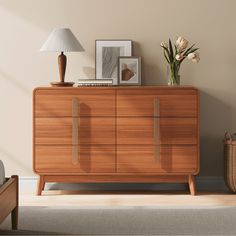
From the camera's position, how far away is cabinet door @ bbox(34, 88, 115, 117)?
544 centimetres

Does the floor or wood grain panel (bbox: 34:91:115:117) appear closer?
the floor

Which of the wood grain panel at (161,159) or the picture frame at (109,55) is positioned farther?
the picture frame at (109,55)

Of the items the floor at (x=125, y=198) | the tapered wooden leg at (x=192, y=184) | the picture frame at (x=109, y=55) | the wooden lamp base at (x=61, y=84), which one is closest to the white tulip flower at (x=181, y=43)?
the picture frame at (x=109, y=55)

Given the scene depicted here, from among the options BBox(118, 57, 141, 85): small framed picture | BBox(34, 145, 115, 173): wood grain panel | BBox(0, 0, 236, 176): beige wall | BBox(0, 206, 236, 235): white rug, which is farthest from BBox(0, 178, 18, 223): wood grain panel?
BBox(118, 57, 141, 85): small framed picture

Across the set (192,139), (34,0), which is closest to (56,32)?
(34,0)

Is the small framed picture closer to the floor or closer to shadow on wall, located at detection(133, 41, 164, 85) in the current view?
shadow on wall, located at detection(133, 41, 164, 85)

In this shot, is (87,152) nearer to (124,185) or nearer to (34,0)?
(124,185)

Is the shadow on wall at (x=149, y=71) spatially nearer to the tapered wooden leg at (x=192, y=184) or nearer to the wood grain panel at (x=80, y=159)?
the wood grain panel at (x=80, y=159)

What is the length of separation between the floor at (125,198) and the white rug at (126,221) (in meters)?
0.27

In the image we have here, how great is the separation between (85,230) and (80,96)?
5.26ft

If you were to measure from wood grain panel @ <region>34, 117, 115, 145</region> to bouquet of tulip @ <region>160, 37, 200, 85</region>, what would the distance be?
0.66 m

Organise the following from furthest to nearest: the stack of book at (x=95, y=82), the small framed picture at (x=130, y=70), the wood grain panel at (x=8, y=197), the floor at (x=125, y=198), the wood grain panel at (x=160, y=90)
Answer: the small framed picture at (x=130, y=70) → the stack of book at (x=95, y=82) → the wood grain panel at (x=160, y=90) → the floor at (x=125, y=198) → the wood grain panel at (x=8, y=197)

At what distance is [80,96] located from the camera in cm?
545

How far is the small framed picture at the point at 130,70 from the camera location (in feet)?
19.0
